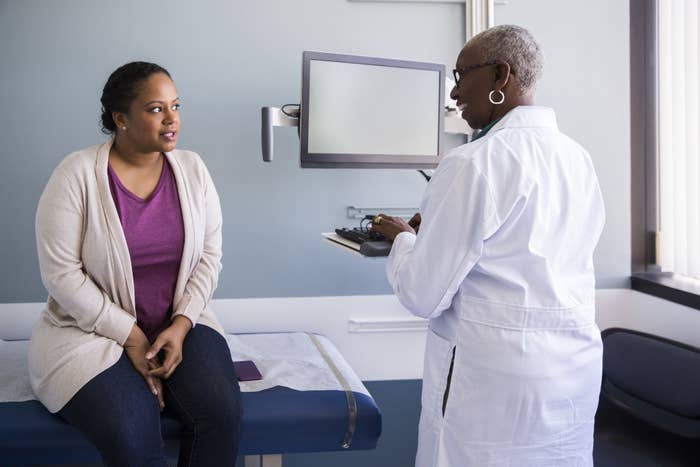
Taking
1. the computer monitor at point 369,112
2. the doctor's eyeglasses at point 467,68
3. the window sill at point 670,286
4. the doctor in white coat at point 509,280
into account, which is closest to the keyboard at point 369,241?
the doctor in white coat at point 509,280

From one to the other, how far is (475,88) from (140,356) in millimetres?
1066

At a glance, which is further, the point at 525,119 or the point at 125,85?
the point at 125,85

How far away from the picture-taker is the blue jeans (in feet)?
5.23

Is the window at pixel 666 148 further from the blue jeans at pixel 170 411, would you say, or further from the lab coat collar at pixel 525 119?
the blue jeans at pixel 170 411

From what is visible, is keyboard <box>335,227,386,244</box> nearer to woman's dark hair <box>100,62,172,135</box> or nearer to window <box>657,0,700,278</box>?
A: woman's dark hair <box>100,62,172,135</box>

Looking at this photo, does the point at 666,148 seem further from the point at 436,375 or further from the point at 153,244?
the point at 153,244

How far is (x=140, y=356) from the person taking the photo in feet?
5.86

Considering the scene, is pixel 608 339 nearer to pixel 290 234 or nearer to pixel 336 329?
pixel 336 329

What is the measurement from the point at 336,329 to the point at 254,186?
65 cm

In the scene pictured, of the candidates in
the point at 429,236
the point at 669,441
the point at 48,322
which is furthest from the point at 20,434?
the point at 669,441

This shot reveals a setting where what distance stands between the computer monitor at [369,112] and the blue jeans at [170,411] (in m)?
0.75

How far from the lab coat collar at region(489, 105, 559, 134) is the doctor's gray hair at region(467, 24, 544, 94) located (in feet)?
0.20

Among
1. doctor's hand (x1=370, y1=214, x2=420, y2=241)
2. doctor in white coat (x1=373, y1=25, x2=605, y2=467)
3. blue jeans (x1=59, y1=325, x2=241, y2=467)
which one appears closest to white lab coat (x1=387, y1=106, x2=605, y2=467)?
doctor in white coat (x1=373, y1=25, x2=605, y2=467)

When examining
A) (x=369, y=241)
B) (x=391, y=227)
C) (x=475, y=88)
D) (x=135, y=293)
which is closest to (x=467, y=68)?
(x=475, y=88)
